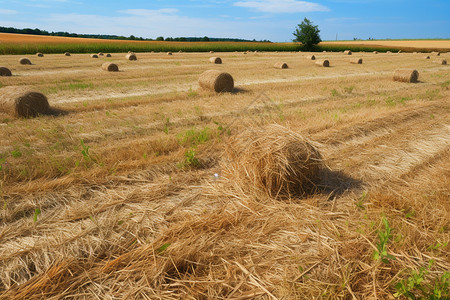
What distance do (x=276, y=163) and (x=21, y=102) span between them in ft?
27.3

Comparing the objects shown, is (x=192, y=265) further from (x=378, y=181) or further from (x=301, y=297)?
(x=378, y=181)

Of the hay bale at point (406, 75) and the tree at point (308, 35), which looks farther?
the tree at point (308, 35)

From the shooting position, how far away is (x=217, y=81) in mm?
12547

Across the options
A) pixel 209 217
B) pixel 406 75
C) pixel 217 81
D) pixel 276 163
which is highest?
pixel 406 75

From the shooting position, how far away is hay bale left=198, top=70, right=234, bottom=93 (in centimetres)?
1259

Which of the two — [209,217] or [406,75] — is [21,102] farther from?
[406,75]

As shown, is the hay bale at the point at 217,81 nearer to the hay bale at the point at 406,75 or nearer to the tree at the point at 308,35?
the hay bale at the point at 406,75

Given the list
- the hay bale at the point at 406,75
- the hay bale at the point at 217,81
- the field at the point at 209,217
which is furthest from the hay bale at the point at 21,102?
the hay bale at the point at 406,75

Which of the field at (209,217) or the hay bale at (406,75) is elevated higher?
the hay bale at (406,75)

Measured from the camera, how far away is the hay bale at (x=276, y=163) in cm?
422

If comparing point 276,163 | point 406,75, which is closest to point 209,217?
point 276,163

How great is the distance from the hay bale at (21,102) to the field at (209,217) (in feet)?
2.01

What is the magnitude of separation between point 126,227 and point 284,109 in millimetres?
7686

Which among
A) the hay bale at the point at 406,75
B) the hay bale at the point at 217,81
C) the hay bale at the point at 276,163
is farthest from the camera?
the hay bale at the point at 406,75
